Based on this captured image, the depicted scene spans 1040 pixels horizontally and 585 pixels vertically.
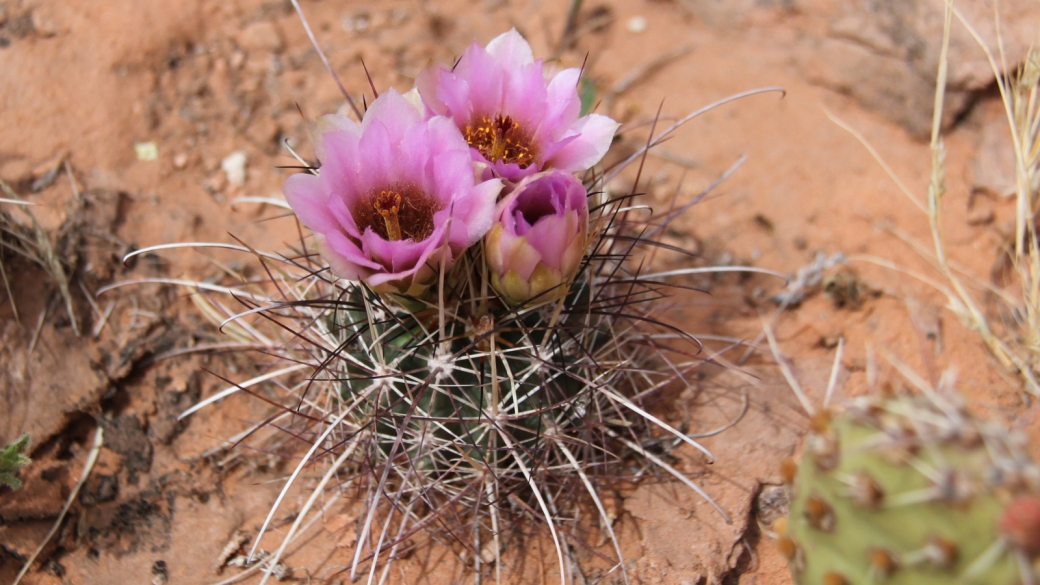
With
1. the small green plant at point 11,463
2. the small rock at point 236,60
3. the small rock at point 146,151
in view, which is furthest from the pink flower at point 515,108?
the small rock at point 236,60

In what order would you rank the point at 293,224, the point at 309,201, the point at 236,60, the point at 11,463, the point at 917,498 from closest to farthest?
1. the point at 917,498
2. the point at 309,201
3. the point at 11,463
4. the point at 293,224
5. the point at 236,60

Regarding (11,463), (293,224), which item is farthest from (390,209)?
(293,224)

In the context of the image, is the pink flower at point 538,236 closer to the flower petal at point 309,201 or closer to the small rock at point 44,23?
the flower petal at point 309,201

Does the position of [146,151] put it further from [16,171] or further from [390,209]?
[390,209]

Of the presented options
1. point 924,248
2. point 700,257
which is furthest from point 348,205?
point 924,248

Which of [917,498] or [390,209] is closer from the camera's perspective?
[917,498]
